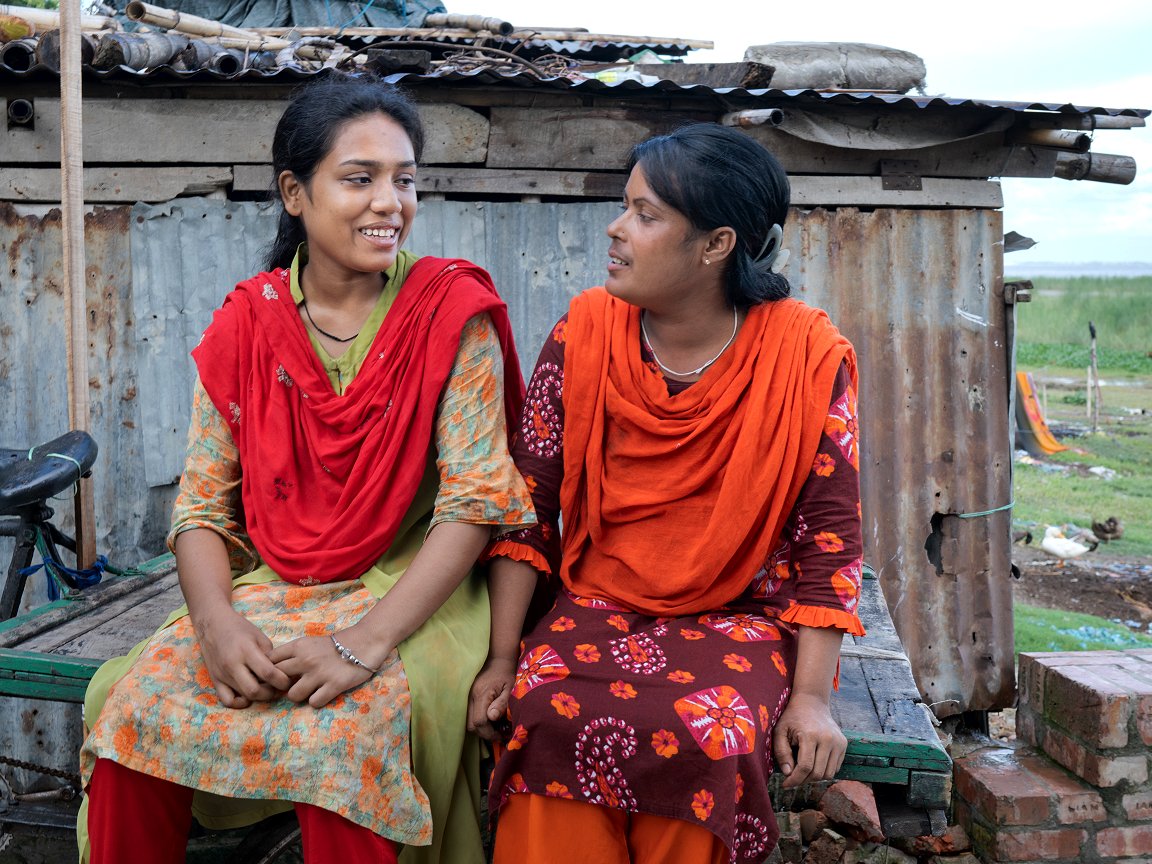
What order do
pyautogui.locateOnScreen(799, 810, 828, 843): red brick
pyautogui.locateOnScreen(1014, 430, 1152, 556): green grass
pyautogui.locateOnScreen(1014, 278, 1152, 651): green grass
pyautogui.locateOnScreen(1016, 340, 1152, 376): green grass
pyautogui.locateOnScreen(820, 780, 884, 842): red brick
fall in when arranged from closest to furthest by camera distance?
pyautogui.locateOnScreen(820, 780, 884, 842): red brick
pyautogui.locateOnScreen(799, 810, 828, 843): red brick
pyautogui.locateOnScreen(1014, 278, 1152, 651): green grass
pyautogui.locateOnScreen(1014, 430, 1152, 556): green grass
pyautogui.locateOnScreen(1016, 340, 1152, 376): green grass

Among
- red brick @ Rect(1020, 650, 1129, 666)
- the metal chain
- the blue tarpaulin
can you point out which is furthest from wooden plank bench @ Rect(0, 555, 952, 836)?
the blue tarpaulin

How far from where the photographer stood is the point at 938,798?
2.33 m

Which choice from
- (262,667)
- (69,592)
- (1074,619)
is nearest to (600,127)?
(69,592)

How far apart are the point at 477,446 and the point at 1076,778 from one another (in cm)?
241

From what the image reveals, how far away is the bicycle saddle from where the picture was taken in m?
3.16

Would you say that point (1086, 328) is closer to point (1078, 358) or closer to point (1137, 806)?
point (1078, 358)

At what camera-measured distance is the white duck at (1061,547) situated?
338 inches

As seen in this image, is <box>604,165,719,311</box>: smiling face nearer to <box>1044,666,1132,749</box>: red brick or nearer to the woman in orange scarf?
the woman in orange scarf

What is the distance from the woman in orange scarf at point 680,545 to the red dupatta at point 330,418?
286mm

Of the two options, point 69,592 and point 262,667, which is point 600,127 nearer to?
point 69,592

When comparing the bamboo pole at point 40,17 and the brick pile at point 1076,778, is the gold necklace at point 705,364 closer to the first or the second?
the brick pile at point 1076,778

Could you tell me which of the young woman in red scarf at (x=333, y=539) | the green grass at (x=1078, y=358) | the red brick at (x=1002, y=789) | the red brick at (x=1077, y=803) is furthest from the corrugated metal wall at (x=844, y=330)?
the green grass at (x=1078, y=358)

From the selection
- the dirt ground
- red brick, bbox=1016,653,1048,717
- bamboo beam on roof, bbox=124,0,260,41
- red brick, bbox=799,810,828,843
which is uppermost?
bamboo beam on roof, bbox=124,0,260,41

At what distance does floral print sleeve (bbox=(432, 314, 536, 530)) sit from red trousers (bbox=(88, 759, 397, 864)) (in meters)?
0.69
